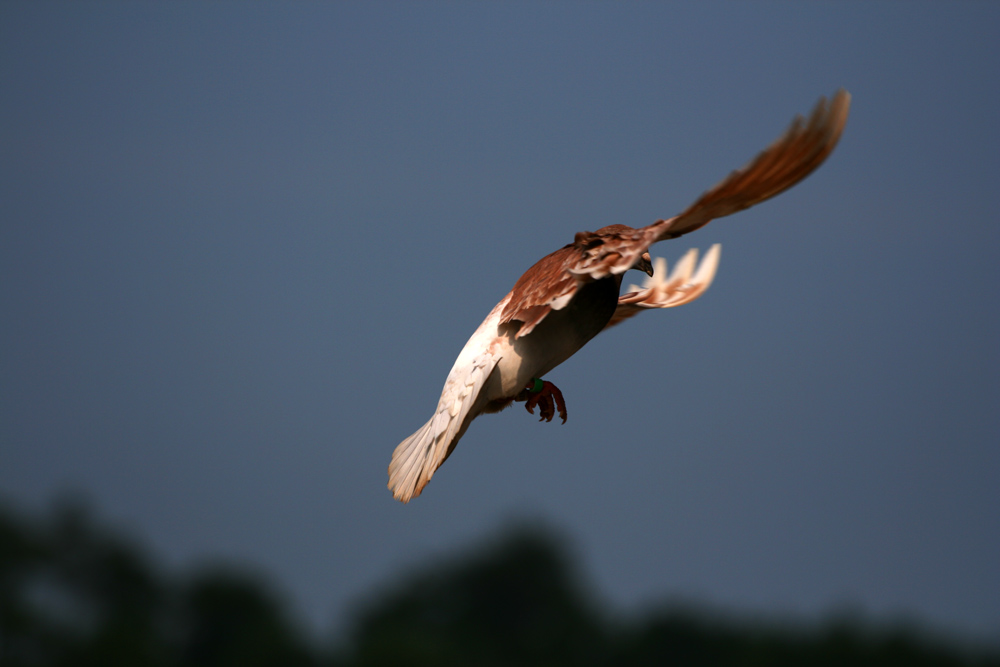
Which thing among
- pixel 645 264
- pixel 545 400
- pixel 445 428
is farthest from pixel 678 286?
pixel 445 428

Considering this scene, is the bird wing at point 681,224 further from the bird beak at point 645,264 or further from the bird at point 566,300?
the bird beak at point 645,264

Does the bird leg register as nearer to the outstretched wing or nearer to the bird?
the bird

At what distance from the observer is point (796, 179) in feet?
6.37

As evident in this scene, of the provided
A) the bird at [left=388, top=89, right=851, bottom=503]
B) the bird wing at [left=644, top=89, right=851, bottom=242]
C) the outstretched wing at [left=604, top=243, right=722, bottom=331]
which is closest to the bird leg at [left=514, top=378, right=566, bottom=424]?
the bird at [left=388, top=89, right=851, bottom=503]

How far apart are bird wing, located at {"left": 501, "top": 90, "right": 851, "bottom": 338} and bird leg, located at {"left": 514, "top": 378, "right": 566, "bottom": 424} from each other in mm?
272

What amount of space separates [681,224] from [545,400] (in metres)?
0.69

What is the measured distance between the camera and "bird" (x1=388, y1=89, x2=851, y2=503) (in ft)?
6.18

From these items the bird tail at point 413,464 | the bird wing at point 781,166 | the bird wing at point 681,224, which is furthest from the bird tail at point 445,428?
the bird wing at point 781,166

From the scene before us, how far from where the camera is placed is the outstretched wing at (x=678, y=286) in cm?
245

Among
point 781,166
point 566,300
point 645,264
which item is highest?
point 645,264

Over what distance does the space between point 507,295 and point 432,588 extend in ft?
74.7

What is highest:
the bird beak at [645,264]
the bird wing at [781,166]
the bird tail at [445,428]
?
the bird beak at [645,264]

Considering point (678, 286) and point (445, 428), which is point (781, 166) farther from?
point (445, 428)

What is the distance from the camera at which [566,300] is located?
209cm
